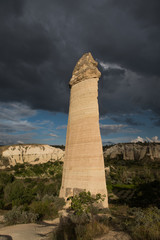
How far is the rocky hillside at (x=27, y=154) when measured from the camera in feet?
213

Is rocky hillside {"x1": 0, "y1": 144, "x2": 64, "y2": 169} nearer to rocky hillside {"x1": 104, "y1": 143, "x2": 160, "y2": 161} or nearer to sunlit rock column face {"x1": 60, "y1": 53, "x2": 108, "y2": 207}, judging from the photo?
rocky hillside {"x1": 104, "y1": 143, "x2": 160, "y2": 161}

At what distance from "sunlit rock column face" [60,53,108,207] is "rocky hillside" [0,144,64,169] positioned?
5992cm

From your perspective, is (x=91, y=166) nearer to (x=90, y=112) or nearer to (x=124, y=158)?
(x=90, y=112)

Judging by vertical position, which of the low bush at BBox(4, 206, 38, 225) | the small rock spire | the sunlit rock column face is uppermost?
the small rock spire

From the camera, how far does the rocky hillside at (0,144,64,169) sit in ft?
213

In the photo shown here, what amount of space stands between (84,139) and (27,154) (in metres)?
63.4

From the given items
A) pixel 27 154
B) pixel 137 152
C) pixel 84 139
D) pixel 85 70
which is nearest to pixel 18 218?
pixel 84 139

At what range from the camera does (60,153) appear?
74750 millimetres

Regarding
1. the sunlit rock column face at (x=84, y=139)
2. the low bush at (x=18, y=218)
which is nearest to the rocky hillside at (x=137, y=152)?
the sunlit rock column face at (x=84, y=139)

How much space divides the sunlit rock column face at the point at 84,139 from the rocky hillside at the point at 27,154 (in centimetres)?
5992

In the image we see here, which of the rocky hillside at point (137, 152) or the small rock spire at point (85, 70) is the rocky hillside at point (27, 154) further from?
the small rock spire at point (85, 70)

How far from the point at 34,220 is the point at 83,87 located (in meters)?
10.2

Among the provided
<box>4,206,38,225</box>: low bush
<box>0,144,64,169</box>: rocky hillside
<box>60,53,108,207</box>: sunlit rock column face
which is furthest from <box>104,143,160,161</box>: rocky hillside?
<box>4,206,38,225</box>: low bush

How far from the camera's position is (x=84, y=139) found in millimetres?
11844
